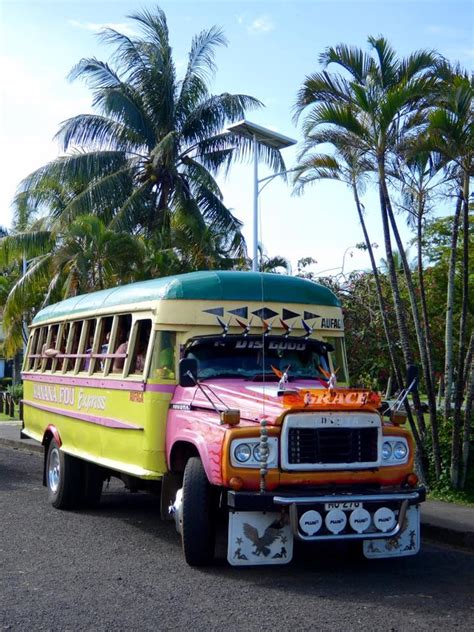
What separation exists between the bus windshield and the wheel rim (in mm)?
3445

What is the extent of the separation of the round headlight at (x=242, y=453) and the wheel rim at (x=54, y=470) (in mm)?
4711

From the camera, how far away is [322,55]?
12039 millimetres

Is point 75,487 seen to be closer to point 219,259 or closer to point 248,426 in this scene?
point 248,426

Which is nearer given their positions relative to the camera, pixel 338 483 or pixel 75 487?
pixel 338 483

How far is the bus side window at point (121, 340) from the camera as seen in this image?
375 inches

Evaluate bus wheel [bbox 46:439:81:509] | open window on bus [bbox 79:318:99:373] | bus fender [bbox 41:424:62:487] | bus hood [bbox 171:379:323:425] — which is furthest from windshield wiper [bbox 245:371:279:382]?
bus fender [bbox 41:424:62:487]

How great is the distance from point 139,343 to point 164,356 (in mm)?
631

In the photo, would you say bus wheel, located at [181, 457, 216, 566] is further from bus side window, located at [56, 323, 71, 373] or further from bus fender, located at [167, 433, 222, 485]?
bus side window, located at [56, 323, 71, 373]

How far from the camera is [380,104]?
1132 centimetres

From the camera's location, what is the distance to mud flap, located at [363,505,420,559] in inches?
293

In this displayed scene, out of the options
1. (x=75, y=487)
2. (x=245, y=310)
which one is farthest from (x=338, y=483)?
(x=75, y=487)

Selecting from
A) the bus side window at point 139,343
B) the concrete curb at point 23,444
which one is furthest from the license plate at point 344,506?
the concrete curb at point 23,444

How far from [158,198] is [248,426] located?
776 inches

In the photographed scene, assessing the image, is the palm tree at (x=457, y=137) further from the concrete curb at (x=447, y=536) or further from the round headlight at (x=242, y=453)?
the round headlight at (x=242, y=453)
